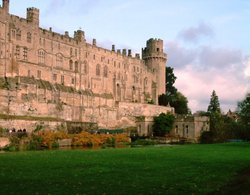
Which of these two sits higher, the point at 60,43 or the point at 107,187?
the point at 60,43

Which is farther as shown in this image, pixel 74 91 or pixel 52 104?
pixel 74 91

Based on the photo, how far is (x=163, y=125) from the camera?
78.9 m

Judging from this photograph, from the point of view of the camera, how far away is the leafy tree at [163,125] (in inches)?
3100

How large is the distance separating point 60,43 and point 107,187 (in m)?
62.4

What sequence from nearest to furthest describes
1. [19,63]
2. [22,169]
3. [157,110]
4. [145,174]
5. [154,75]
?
1. [145,174]
2. [22,169]
3. [19,63]
4. [157,110]
5. [154,75]

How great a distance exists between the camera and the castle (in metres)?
62.9

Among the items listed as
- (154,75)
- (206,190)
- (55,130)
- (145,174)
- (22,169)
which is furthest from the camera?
(154,75)

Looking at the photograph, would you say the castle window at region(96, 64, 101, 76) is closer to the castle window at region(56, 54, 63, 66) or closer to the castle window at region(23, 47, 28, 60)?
the castle window at region(56, 54, 63, 66)

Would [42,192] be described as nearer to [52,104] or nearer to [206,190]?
[206,190]

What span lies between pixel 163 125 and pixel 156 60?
23.9 metres

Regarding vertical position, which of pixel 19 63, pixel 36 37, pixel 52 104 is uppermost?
pixel 36 37

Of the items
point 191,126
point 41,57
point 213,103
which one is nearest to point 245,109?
point 191,126

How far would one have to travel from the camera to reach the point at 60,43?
75188 millimetres

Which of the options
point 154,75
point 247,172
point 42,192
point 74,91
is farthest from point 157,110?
point 42,192
